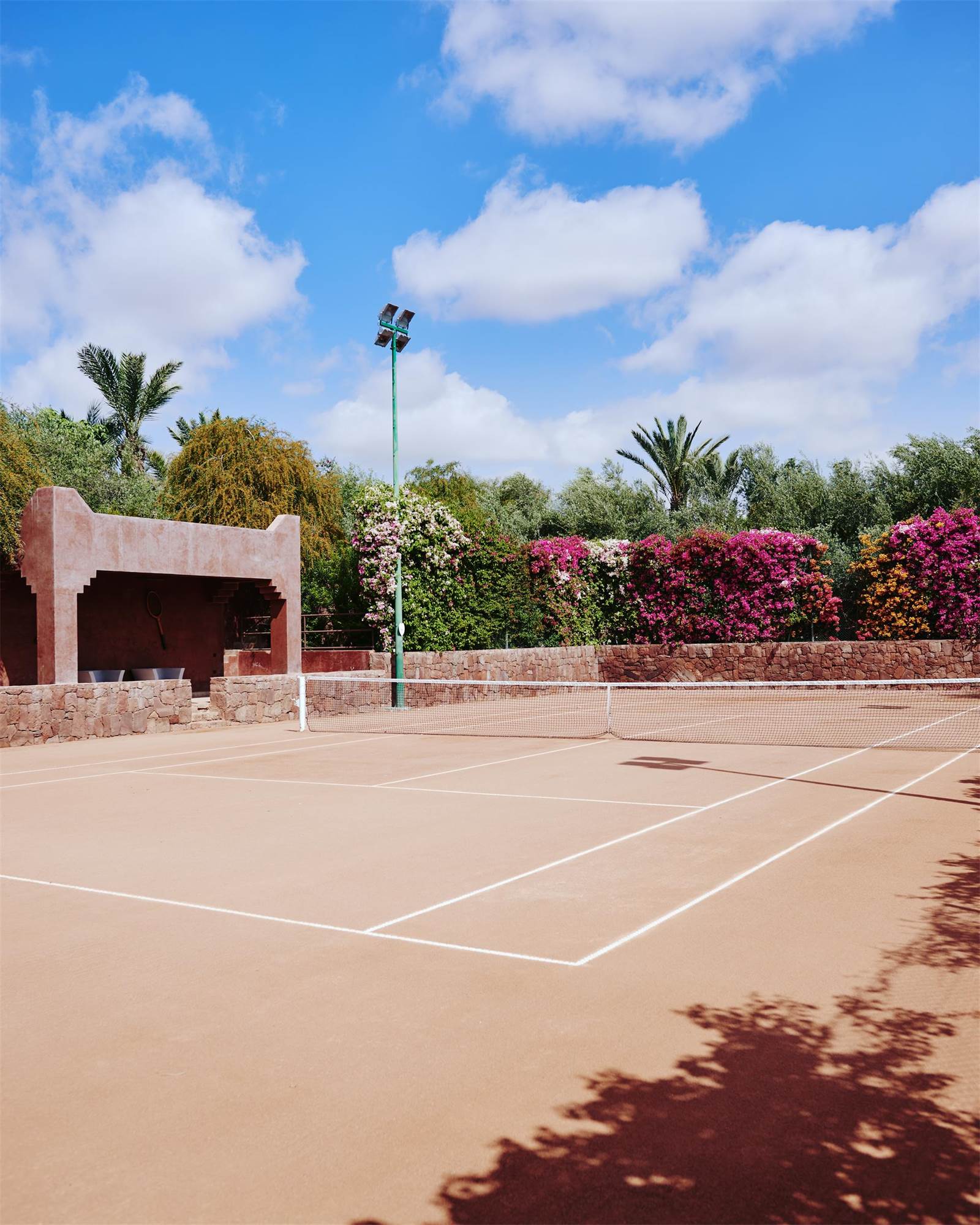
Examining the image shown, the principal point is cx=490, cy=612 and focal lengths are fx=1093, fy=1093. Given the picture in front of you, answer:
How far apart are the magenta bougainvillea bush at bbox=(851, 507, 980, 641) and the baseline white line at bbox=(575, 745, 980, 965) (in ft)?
54.6

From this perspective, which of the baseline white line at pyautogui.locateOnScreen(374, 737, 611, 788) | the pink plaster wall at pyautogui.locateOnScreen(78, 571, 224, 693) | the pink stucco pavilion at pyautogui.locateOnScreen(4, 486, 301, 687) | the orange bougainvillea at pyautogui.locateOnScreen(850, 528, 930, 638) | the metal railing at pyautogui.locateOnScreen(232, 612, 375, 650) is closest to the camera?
the baseline white line at pyautogui.locateOnScreen(374, 737, 611, 788)

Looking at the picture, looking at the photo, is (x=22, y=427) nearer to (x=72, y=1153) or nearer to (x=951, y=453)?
(x=951, y=453)

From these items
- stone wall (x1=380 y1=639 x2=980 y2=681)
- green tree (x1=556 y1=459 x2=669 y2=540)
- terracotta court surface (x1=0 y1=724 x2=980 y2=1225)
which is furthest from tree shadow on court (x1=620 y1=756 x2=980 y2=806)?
green tree (x1=556 y1=459 x2=669 y2=540)

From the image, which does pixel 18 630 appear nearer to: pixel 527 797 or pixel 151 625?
pixel 151 625

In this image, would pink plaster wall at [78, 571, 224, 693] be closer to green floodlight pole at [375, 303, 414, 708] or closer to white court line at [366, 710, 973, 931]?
green floodlight pole at [375, 303, 414, 708]

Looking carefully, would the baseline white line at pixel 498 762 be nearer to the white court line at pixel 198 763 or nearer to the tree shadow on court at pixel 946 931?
the white court line at pixel 198 763

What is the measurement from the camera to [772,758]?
13.8 m

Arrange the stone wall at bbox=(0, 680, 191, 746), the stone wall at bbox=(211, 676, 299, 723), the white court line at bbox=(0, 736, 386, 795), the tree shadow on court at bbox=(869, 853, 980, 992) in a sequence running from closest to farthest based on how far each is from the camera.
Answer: the tree shadow on court at bbox=(869, 853, 980, 992), the white court line at bbox=(0, 736, 386, 795), the stone wall at bbox=(0, 680, 191, 746), the stone wall at bbox=(211, 676, 299, 723)

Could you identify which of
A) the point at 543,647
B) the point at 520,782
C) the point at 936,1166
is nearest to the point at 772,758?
the point at 520,782

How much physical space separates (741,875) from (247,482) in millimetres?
30613

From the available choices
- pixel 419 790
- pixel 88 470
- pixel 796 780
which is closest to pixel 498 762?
pixel 419 790

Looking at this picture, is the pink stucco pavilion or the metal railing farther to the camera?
the metal railing

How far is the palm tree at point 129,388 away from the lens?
4422 centimetres

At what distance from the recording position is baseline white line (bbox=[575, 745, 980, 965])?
571 centimetres
